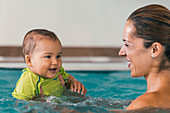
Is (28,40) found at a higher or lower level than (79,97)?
higher

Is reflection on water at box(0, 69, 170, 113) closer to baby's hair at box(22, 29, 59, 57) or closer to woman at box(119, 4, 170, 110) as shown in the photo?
woman at box(119, 4, 170, 110)

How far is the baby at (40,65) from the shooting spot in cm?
228

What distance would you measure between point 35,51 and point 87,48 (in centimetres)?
513

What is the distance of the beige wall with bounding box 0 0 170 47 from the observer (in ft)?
23.7

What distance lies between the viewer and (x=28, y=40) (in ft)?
7.67

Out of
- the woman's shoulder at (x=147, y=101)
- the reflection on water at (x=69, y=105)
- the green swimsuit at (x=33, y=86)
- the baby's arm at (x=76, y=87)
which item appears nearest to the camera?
the woman's shoulder at (x=147, y=101)

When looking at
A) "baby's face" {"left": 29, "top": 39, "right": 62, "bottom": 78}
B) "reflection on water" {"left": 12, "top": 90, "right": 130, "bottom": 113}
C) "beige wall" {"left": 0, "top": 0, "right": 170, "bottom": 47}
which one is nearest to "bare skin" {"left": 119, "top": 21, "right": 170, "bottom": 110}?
"reflection on water" {"left": 12, "top": 90, "right": 130, "bottom": 113}

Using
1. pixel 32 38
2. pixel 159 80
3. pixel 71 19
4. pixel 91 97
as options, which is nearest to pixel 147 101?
pixel 159 80

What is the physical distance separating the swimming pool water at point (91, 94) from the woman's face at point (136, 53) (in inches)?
16.4

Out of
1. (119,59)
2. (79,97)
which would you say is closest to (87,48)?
(119,59)

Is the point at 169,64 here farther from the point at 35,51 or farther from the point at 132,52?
the point at 35,51

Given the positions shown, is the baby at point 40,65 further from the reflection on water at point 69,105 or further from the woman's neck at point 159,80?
the woman's neck at point 159,80

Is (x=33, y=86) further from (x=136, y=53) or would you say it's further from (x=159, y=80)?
(x=159, y=80)

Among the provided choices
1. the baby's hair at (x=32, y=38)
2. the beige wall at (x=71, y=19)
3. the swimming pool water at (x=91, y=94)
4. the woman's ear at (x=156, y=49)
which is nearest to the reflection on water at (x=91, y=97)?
the swimming pool water at (x=91, y=94)
